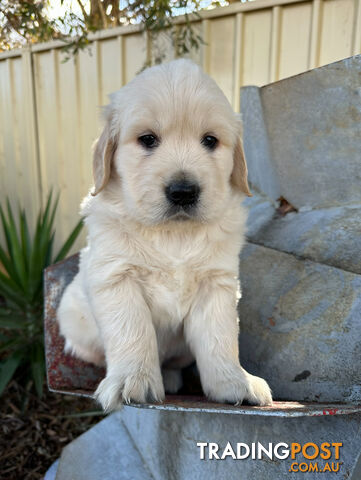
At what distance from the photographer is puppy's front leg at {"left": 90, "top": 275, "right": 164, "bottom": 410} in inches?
52.3

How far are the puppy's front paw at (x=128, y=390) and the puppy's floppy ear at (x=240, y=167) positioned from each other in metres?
0.86

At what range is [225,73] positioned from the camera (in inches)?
137

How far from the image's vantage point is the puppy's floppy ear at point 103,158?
1.59m

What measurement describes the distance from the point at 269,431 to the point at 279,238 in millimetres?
906

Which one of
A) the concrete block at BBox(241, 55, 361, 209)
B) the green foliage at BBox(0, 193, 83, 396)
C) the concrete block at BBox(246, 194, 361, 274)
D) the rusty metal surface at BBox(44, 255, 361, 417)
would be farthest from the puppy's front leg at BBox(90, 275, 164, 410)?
the green foliage at BBox(0, 193, 83, 396)

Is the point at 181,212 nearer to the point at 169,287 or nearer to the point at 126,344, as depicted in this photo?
the point at 169,287

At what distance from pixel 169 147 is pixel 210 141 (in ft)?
0.64

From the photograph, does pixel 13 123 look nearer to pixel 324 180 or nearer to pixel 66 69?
pixel 66 69

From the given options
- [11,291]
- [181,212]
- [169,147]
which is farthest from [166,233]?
[11,291]

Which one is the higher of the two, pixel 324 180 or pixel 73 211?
pixel 324 180

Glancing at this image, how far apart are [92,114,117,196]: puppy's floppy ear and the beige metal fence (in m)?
2.04

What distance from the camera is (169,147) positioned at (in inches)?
58.9

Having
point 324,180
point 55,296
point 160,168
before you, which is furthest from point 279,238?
point 55,296

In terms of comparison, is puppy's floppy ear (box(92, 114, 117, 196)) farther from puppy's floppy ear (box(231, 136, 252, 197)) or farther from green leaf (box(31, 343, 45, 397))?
green leaf (box(31, 343, 45, 397))
